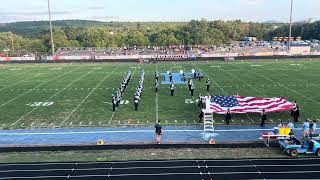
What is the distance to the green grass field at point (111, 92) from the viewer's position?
20.6 metres

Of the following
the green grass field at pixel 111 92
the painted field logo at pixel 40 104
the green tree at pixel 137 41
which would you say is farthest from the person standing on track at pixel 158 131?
the green tree at pixel 137 41

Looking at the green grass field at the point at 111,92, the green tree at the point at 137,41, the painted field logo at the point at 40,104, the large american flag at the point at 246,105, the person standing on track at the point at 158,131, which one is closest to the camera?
the person standing on track at the point at 158,131

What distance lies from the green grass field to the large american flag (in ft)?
1.33

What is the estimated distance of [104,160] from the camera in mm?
14336

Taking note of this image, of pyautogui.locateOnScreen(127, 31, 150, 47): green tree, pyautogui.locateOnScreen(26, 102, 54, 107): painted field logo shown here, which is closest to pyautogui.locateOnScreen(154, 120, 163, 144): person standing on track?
pyautogui.locateOnScreen(26, 102, 54, 107): painted field logo

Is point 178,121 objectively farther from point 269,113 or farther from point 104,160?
point 104,160

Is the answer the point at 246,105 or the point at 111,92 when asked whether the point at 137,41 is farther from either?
the point at 246,105

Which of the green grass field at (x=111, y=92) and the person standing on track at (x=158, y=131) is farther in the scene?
the green grass field at (x=111, y=92)

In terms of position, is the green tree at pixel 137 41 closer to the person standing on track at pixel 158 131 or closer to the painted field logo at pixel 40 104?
the painted field logo at pixel 40 104

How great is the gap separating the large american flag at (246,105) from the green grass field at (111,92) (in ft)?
1.33

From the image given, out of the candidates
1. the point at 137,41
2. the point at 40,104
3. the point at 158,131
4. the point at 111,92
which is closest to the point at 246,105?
the point at 158,131

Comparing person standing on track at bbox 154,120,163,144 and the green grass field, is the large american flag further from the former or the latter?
person standing on track at bbox 154,120,163,144

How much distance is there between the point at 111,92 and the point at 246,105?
38.5 ft

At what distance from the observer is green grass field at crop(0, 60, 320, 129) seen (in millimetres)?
20578
